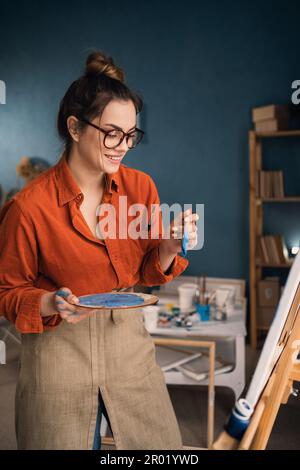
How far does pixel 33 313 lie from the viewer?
3.51 ft

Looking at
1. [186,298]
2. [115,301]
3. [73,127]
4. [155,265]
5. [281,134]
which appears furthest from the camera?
[281,134]

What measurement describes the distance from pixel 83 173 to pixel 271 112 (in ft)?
10.4

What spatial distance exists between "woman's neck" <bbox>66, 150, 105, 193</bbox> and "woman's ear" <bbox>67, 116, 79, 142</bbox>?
4 cm

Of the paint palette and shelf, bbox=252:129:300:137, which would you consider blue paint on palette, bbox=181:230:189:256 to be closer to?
the paint palette

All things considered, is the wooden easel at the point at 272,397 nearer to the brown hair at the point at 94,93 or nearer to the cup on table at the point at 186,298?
the brown hair at the point at 94,93

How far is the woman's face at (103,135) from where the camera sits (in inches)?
45.3

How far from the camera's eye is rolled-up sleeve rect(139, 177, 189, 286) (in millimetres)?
1310

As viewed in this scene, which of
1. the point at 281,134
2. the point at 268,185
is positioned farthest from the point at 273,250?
the point at 281,134

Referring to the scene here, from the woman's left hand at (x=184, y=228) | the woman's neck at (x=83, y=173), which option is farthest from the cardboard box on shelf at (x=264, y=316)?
the woman's neck at (x=83, y=173)

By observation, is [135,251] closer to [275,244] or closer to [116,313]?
[116,313]

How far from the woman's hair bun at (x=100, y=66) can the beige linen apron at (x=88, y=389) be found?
0.59 m

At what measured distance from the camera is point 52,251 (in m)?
1.16

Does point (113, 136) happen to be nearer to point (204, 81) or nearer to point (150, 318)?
point (150, 318)
